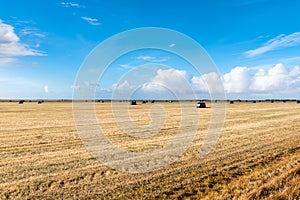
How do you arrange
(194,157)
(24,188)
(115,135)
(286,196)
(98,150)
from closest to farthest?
(286,196) < (24,188) < (194,157) < (98,150) < (115,135)

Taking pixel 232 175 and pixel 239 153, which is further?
pixel 239 153

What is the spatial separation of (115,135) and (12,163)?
7397mm

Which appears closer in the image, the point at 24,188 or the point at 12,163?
the point at 24,188

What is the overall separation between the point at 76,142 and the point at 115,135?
9.51 feet

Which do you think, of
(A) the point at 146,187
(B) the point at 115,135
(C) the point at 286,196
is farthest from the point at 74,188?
(B) the point at 115,135

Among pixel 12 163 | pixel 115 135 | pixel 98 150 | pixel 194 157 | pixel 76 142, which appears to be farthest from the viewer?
pixel 115 135

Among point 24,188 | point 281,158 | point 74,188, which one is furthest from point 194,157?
point 24,188

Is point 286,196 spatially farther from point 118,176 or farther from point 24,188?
point 24,188

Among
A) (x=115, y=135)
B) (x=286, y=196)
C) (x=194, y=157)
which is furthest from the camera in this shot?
(x=115, y=135)

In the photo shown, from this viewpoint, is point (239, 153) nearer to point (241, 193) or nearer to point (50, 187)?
point (241, 193)

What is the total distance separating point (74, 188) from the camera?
7.34 m

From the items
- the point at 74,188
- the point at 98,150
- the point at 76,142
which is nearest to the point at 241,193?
the point at 74,188

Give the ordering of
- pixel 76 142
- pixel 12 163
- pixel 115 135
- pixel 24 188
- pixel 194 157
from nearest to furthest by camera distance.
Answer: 1. pixel 24 188
2. pixel 12 163
3. pixel 194 157
4. pixel 76 142
5. pixel 115 135

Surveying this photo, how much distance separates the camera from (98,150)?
12320 mm
